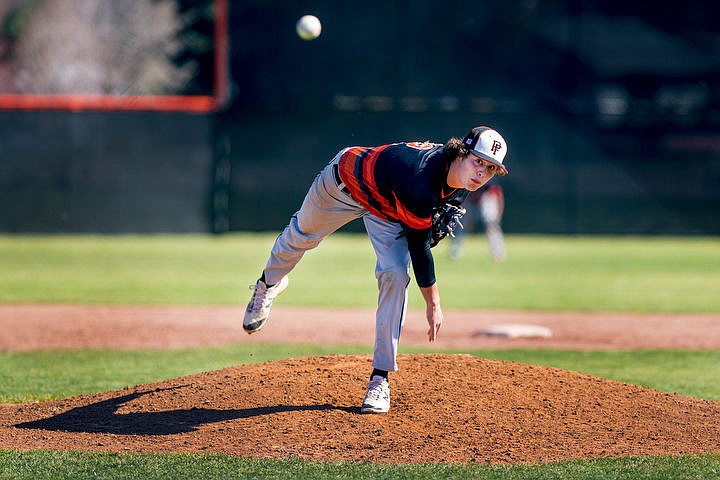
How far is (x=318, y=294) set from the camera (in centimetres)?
1111

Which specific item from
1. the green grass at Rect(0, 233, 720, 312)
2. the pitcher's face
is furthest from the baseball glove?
the green grass at Rect(0, 233, 720, 312)

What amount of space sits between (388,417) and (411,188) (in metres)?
1.10

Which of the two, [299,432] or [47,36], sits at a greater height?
[47,36]

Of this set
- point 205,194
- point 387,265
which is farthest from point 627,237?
point 387,265

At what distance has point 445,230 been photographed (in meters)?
4.41

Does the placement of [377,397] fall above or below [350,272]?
above

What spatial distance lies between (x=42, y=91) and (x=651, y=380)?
2422cm

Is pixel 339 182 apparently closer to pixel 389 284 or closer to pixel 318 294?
pixel 389 284

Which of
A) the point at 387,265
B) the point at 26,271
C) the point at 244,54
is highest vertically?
the point at 244,54

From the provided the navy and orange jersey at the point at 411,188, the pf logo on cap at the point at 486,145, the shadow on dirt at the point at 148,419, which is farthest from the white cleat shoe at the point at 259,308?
the pf logo on cap at the point at 486,145

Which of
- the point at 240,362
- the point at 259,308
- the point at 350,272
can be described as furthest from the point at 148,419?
the point at 350,272

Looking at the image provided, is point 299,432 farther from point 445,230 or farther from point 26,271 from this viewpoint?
point 26,271

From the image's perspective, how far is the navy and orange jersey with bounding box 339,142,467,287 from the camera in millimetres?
4180

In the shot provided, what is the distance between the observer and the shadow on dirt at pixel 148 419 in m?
4.51
